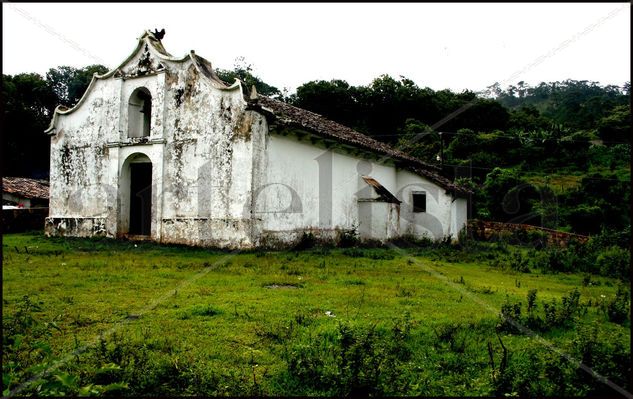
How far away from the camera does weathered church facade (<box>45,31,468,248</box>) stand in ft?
47.9

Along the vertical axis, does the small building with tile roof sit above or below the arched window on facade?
below

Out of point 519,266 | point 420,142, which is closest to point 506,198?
point 420,142

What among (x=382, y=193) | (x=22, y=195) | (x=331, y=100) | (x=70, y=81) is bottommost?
(x=382, y=193)

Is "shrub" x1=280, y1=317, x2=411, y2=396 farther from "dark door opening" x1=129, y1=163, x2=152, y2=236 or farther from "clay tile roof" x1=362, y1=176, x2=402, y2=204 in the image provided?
"clay tile roof" x1=362, y1=176, x2=402, y2=204

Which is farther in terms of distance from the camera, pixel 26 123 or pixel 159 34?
pixel 26 123

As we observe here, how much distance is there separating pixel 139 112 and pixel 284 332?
1422cm

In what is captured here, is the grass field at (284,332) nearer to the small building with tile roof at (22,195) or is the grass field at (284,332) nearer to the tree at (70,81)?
the small building with tile roof at (22,195)

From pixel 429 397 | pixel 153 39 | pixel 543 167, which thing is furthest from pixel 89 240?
pixel 543 167

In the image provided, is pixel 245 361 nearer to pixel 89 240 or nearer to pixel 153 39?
pixel 89 240

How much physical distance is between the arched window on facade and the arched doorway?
1.11 metres

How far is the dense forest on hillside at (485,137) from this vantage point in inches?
1104

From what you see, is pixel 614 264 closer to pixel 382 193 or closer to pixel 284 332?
pixel 382 193

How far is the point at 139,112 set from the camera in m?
17.7

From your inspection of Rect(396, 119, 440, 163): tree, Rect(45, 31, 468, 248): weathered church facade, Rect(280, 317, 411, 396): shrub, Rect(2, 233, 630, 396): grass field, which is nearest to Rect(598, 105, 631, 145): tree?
Rect(396, 119, 440, 163): tree
